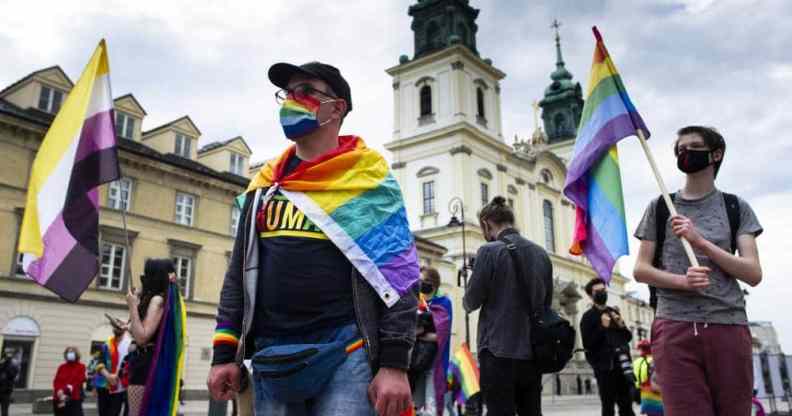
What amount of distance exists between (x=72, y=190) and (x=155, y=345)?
1854 millimetres

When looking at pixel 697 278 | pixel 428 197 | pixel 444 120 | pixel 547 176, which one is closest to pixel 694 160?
pixel 697 278

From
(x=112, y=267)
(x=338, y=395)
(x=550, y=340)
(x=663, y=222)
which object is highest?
(x=112, y=267)

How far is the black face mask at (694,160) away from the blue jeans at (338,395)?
87.6 inches

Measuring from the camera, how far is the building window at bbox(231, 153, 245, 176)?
1265 inches

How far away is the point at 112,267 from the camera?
2434 cm

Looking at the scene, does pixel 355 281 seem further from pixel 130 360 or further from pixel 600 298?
pixel 600 298

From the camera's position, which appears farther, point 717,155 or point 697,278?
point 717,155

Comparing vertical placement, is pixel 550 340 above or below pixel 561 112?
below

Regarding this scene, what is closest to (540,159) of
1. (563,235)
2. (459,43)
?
(563,235)

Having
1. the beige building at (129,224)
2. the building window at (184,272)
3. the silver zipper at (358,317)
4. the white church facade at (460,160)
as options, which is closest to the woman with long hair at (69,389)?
the silver zipper at (358,317)

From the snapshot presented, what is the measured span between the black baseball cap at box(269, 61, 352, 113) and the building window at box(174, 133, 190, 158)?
2840 centimetres

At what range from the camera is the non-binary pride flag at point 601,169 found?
4527mm

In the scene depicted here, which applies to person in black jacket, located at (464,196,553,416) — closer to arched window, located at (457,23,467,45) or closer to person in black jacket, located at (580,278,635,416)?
person in black jacket, located at (580,278,635,416)

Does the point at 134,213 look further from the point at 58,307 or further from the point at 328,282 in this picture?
the point at 328,282
